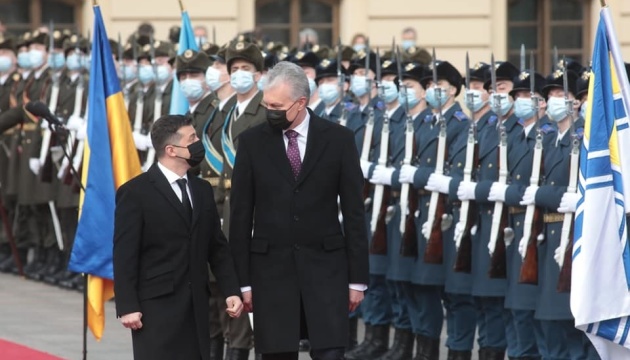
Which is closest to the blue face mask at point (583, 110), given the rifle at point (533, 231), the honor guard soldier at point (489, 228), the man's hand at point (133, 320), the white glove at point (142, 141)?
the rifle at point (533, 231)

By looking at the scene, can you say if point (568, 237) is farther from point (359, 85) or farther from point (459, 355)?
point (359, 85)

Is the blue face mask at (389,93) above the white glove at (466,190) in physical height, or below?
above

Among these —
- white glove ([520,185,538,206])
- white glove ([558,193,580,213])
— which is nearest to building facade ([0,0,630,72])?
white glove ([520,185,538,206])

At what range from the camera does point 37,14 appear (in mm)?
21594

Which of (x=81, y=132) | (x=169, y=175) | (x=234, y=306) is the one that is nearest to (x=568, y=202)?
(x=234, y=306)

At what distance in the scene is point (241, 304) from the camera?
8.11 metres

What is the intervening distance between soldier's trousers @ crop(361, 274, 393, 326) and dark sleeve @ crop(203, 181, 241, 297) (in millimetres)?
3396

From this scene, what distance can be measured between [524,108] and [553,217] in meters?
0.73

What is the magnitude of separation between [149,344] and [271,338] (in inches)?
21.2

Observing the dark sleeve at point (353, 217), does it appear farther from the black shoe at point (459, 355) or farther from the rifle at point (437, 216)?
the black shoe at point (459, 355)

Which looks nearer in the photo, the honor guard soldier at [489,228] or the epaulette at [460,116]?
the honor guard soldier at [489,228]

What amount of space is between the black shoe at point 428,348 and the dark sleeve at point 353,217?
111 inches

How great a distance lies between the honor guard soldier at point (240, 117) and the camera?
34.3 feet

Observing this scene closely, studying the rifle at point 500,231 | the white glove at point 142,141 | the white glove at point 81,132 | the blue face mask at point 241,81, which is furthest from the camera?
the white glove at point 81,132
